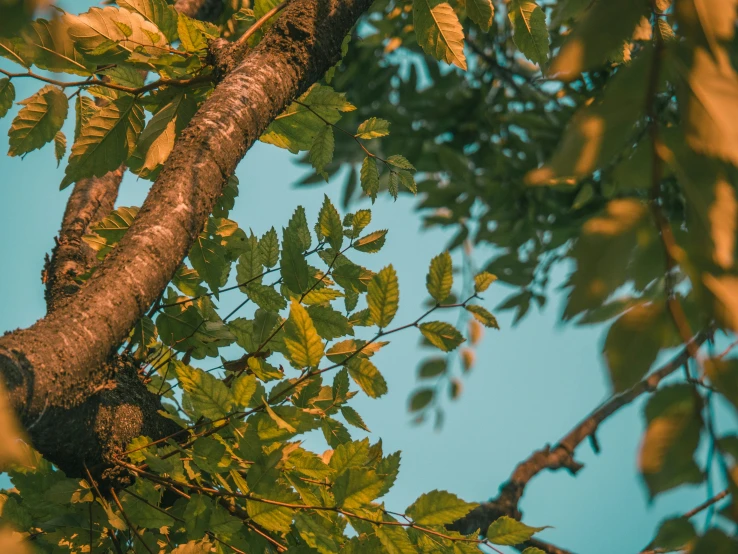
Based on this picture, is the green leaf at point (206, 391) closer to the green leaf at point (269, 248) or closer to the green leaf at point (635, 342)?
the green leaf at point (269, 248)

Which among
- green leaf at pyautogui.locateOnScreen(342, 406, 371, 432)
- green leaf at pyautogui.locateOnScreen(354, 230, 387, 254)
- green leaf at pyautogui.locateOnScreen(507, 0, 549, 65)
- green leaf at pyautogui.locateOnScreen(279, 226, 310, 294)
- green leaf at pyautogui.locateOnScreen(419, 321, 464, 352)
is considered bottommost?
green leaf at pyautogui.locateOnScreen(342, 406, 371, 432)

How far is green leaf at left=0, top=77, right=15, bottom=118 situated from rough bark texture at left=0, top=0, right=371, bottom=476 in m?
0.42

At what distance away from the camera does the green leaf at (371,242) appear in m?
1.05

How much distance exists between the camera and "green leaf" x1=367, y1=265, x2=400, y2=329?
2.79 feet

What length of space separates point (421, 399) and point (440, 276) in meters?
1.94

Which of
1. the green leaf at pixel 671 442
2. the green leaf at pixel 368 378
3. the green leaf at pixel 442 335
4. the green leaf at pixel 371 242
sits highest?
the green leaf at pixel 371 242

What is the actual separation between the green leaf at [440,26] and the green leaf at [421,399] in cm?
202

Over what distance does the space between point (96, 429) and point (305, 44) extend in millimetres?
589

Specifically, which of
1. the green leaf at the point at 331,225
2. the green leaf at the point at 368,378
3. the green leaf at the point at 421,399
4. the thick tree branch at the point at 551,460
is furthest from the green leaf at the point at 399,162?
the green leaf at the point at 421,399

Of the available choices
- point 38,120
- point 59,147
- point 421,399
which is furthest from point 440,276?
point 421,399

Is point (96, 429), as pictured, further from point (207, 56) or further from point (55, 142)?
point (55, 142)

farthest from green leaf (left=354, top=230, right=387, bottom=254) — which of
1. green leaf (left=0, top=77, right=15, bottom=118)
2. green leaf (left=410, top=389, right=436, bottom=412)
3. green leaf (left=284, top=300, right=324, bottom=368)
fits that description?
green leaf (left=410, top=389, right=436, bottom=412)

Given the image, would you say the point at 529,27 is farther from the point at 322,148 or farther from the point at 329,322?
the point at 329,322

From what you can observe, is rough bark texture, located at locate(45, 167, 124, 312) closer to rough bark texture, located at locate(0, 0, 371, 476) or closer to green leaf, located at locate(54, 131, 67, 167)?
green leaf, located at locate(54, 131, 67, 167)
